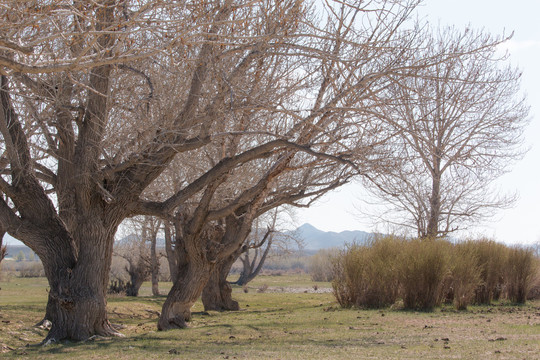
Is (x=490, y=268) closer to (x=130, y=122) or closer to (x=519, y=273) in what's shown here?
(x=519, y=273)

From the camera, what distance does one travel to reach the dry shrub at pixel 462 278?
50.5 feet

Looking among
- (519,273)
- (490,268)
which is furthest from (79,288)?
(519,273)

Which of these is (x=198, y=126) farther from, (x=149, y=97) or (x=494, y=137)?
(x=494, y=137)

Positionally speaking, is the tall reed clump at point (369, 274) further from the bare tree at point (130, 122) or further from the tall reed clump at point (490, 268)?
the bare tree at point (130, 122)

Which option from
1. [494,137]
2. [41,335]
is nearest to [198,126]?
→ [41,335]

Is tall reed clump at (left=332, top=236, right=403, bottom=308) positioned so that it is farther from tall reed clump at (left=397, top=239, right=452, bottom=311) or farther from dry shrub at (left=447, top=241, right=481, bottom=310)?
dry shrub at (left=447, top=241, right=481, bottom=310)

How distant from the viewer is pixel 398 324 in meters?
11.6

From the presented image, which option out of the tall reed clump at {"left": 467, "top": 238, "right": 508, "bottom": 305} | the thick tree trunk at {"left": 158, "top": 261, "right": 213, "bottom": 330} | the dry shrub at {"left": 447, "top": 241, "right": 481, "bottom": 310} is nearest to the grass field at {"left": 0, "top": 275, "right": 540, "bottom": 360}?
the dry shrub at {"left": 447, "top": 241, "right": 481, "bottom": 310}

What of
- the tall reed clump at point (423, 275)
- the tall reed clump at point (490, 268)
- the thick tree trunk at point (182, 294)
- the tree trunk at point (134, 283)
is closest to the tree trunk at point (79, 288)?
the thick tree trunk at point (182, 294)

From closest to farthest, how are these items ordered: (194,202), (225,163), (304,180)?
(225,163), (194,202), (304,180)

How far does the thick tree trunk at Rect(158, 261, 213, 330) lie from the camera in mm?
12438

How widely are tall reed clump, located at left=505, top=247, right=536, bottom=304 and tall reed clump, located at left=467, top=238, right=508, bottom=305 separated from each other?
24cm

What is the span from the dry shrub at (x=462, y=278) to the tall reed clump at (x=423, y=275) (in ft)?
1.55

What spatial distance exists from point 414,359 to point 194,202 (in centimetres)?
974
